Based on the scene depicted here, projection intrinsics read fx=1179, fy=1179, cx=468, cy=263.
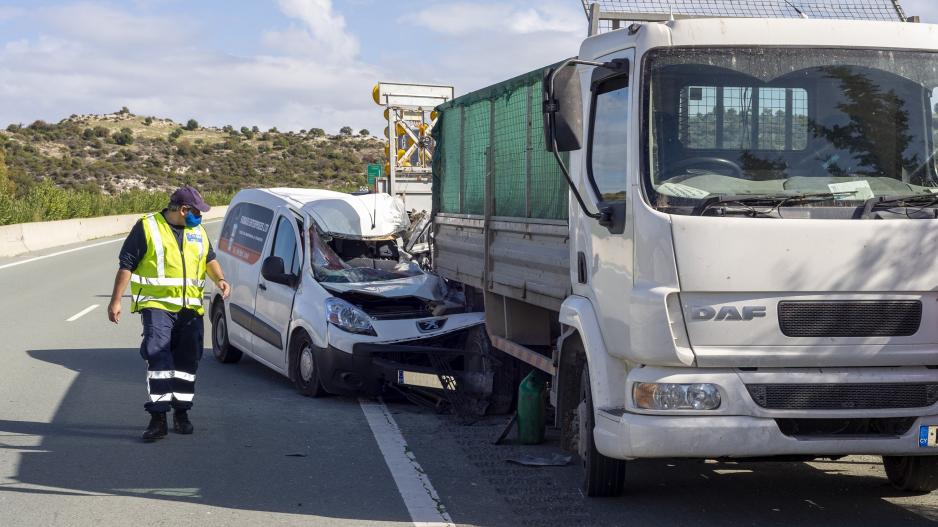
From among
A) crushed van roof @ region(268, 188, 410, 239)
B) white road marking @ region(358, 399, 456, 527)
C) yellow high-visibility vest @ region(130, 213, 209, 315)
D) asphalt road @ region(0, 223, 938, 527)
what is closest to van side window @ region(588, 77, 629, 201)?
asphalt road @ region(0, 223, 938, 527)

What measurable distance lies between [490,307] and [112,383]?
4025 millimetres

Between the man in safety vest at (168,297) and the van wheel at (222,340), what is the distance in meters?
3.45

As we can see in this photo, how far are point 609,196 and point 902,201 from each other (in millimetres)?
1432

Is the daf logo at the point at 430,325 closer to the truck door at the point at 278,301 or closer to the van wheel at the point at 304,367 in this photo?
the van wheel at the point at 304,367

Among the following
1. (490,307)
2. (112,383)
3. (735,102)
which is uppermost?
(735,102)

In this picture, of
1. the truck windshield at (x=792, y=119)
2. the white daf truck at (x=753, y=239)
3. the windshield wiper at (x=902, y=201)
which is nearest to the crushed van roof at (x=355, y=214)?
the white daf truck at (x=753, y=239)

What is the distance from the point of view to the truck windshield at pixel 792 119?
5.76m

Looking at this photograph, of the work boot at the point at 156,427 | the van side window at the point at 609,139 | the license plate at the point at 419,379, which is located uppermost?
the van side window at the point at 609,139

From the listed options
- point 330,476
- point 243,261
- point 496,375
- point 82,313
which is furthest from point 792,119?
point 82,313

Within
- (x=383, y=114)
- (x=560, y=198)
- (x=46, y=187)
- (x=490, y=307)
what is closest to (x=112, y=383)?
(x=490, y=307)

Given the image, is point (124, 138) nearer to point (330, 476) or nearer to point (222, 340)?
point (222, 340)

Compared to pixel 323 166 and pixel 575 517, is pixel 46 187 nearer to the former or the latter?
pixel 575 517

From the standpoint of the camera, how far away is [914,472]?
655 cm

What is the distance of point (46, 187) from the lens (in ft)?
124
